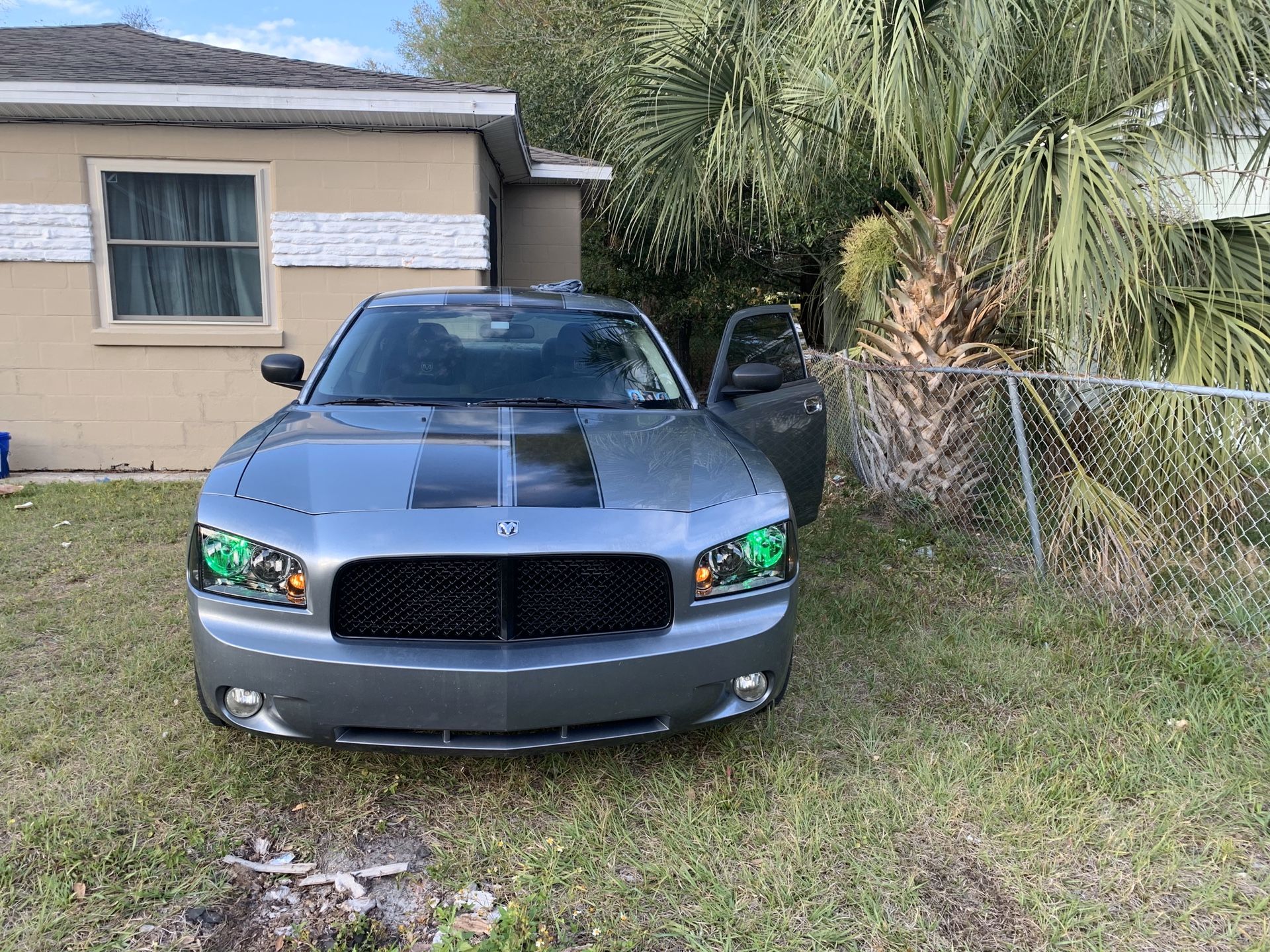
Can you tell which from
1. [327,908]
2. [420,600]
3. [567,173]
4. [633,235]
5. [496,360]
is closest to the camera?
[327,908]

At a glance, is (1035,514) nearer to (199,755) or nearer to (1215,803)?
(1215,803)

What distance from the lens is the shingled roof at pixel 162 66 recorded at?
267 inches

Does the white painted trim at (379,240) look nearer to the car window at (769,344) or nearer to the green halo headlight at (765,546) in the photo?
the car window at (769,344)

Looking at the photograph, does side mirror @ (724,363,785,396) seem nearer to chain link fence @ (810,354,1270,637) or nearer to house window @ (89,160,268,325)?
chain link fence @ (810,354,1270,637)

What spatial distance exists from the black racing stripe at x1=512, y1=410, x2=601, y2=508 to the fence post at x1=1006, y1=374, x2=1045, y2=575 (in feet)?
8.65

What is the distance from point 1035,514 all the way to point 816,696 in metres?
2.01

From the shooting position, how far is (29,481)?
693 centimetres

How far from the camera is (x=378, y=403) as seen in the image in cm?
350

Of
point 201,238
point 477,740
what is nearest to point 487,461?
point 477,740

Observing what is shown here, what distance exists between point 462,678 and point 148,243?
6.64 m

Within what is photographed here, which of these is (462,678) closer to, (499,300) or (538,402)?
(538,402)

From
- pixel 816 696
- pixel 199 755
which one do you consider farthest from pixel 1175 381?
pixel 199 755

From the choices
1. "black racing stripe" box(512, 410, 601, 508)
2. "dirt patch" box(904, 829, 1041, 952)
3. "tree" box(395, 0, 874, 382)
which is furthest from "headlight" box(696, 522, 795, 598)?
"tree" box(395, 0, 874, 382)

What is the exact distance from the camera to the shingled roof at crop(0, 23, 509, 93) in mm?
6773
